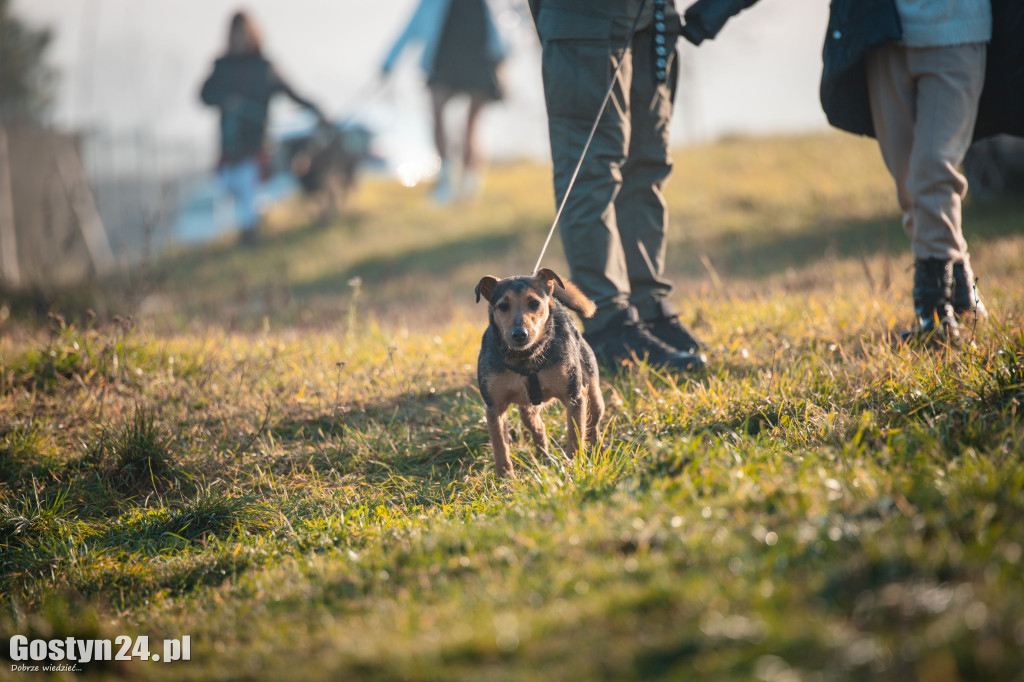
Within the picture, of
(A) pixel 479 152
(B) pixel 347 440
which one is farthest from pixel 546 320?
(A) pixel 479 152

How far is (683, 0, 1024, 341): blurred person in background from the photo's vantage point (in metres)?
3.77

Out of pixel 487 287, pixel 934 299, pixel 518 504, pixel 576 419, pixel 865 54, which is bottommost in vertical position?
pixel 518 504

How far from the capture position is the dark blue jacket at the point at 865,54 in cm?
378

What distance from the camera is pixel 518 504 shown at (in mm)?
2885

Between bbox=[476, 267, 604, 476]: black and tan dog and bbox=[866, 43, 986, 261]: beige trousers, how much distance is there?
1.93 meters

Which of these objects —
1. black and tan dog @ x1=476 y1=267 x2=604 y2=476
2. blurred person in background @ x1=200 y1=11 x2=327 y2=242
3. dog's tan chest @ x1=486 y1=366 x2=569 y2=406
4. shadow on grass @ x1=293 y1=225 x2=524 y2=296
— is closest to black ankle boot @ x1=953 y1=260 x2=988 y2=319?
black and tan dog @ x1=476 y1=267 x2=604 y2=476

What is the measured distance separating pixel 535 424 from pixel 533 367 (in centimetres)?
38

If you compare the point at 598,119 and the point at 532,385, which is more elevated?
the point at 598,119

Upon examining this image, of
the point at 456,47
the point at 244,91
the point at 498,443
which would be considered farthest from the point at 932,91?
the point at 244,91

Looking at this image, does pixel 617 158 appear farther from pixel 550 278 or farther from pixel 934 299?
pixel 934 299

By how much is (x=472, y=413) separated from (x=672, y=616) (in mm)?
2397

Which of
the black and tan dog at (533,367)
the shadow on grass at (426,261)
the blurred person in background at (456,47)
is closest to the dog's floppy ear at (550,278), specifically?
the black and tan dog at (533,367)

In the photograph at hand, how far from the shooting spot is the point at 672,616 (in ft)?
6.08

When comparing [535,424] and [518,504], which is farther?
[535,424]
